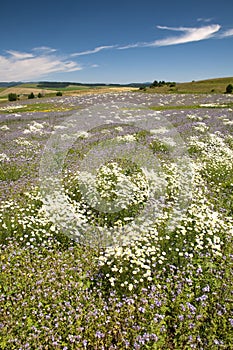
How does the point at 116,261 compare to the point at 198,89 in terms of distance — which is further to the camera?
the point at 198,89

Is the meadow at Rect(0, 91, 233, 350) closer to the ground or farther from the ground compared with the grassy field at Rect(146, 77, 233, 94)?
closer to the ground

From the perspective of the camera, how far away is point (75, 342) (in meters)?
4.25

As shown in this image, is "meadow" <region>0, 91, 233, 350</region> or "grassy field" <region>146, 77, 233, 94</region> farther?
"grassy field" <region>146, 77, 233, 94</region>

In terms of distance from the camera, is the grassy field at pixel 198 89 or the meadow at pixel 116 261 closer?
the meadow at pixel 116 261

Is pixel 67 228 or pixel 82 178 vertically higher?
pixel 82 178

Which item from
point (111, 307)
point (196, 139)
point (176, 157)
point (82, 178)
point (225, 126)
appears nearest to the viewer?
point (111, 307)

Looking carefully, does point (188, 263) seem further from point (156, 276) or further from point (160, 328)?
point (160, 328)

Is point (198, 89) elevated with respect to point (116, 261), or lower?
elevated

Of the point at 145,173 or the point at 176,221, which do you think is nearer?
the point at 176,221

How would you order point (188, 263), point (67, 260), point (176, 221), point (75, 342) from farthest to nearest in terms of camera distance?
point (176, 221) → point (67, 260) → point (188, 263) → point (75, 342)

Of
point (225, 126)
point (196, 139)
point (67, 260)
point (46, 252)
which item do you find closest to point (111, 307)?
point (67, 260)

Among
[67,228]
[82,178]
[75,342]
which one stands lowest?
[75,342]

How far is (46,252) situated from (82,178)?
311cm

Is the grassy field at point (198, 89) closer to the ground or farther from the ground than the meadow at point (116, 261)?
farther from the ground
